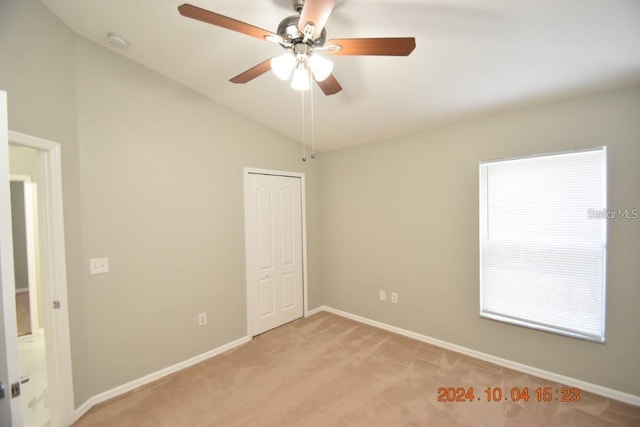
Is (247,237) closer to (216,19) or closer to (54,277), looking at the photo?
(54,277)

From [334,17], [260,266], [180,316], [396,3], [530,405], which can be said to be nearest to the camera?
[396,3]

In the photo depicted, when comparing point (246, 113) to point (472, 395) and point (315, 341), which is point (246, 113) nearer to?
point (315, 341)

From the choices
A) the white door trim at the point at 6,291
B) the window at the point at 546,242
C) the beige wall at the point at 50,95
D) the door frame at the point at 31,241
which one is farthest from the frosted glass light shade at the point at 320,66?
the door frame at the point at 31,241

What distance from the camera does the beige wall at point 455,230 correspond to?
2039mm

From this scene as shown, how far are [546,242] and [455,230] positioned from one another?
74 centimetres

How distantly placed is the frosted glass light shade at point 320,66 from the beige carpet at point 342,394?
2.33m

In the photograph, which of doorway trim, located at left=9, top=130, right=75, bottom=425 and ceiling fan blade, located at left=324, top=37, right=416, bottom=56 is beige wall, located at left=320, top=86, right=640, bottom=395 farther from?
doorway trim, located at left=9, top=130, right=75, bottom=425

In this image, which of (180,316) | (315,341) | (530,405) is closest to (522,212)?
(530,405)

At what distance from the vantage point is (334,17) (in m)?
1.64

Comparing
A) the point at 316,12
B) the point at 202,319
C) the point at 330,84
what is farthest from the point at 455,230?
the point at 202,319

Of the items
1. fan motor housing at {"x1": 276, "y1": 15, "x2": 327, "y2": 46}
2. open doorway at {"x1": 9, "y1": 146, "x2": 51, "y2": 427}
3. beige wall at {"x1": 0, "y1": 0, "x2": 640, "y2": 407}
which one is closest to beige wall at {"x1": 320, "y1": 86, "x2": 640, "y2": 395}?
beige wall at {"x1": 0, "y1": 0, "x2": 640, "y2": 407}

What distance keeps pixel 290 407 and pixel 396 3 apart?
2.82 meters

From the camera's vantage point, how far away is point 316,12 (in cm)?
116

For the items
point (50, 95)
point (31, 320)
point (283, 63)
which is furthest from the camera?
point (31, 320)
